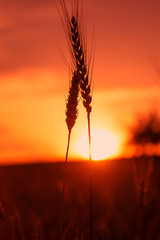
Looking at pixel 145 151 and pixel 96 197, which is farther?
pixel 96 197

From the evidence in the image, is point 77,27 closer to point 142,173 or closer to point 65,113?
point 65,113

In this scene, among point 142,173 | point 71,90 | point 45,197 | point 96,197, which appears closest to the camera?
point 71,90

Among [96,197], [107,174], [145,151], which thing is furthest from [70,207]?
[107,174]

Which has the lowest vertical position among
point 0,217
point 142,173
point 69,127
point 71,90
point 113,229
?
point 113,229

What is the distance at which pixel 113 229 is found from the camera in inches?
163

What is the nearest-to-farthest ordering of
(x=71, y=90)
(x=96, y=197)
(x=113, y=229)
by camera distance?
1. (x=71, y=90)
2. (x=113, y=229)
3. (x=96, y=197)

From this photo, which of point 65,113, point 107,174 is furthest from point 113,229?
point 107,174

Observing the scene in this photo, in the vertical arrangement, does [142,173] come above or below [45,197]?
above

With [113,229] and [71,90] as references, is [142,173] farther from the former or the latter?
[113,229]

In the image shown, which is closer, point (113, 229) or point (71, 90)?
point (71, 90)

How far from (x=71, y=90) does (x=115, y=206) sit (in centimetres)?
389

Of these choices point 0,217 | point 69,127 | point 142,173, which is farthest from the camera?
point 142,173

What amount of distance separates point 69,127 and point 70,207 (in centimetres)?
306

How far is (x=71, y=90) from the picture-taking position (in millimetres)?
2047
